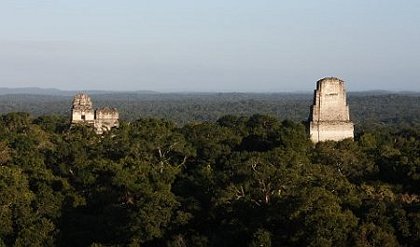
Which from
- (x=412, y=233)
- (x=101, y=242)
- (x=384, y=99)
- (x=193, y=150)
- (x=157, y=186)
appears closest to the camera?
(x=412, y=233)

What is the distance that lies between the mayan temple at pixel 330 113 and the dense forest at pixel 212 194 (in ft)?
2.68

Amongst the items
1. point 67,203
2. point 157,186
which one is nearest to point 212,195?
point 157,186

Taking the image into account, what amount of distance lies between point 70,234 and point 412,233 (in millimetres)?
10933

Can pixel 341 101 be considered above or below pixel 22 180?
above

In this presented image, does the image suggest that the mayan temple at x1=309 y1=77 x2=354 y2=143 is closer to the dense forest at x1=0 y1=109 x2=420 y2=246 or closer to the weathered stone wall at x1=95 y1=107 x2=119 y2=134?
the dense forest at x1=0 y1=109 x2=420 y2=246

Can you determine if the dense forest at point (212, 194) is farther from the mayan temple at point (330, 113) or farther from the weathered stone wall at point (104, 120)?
the weathered stone wall at point (104, 120)

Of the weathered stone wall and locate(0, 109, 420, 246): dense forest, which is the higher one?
the weathered stone wall

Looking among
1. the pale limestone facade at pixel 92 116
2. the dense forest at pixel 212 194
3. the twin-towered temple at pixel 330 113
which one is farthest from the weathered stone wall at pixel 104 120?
the twin-towered temple at pixel 330 113

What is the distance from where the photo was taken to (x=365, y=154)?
29844 millimetres

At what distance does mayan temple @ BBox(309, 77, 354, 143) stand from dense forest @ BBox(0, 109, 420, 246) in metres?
0.82

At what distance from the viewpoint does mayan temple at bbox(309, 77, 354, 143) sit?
107 ft

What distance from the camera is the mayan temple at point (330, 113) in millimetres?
32500

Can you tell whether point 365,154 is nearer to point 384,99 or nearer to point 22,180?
point 22,180

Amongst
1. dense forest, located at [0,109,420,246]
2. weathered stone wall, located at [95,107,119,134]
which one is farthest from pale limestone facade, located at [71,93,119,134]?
dense forest, located at [0,109,420,246]
